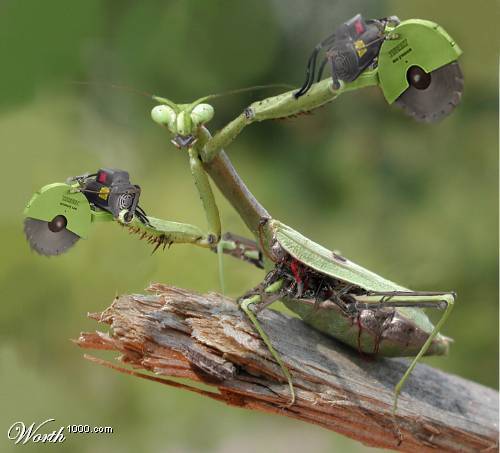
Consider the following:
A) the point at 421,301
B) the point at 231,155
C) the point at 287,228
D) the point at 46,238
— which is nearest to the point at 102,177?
the point at 46,238

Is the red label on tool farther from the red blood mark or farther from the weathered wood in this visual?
the red blood mark

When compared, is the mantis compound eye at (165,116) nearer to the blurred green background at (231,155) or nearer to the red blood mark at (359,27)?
the red blood mark at (359,27)

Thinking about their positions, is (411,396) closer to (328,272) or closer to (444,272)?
(328,272)

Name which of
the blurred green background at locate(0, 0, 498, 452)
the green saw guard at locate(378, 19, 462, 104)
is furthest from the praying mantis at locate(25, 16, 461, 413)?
the blurred green background at locate(0, 0, 498, 452)

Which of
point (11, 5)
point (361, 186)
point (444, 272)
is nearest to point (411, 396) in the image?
point (444, 272)

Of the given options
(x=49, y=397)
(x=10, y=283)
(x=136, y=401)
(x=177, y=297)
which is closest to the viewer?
(x=177, y=297)

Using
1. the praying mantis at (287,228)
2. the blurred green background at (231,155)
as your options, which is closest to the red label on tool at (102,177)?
the praying mantis at (287,228)
